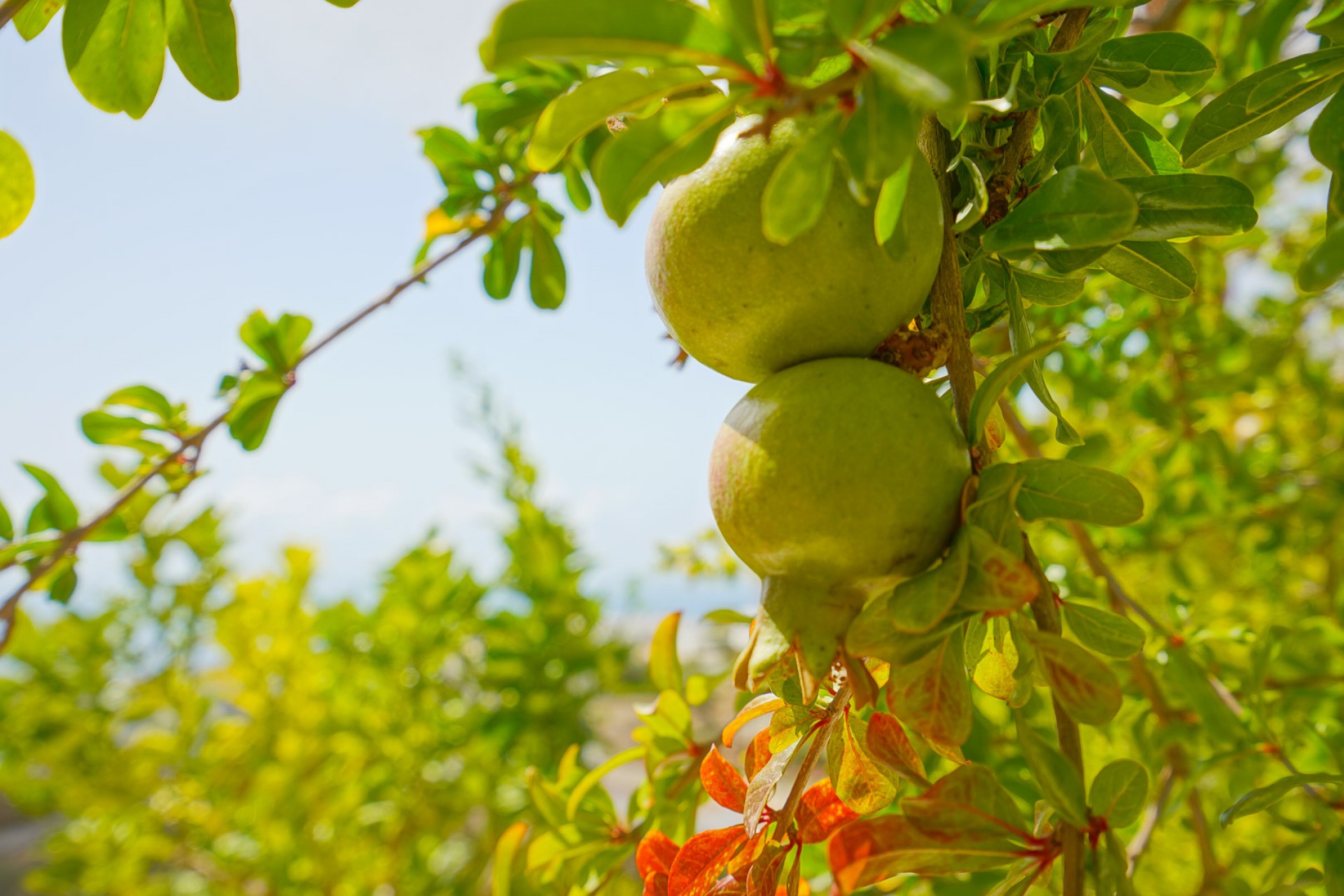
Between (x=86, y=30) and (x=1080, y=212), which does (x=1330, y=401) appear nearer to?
(x=1080, y=212)

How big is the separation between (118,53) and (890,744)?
22.2 inches

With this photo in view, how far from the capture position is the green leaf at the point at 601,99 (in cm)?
29

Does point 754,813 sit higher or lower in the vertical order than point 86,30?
lower

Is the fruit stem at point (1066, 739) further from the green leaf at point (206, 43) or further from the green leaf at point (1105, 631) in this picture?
the green leaf at point (206, 43)

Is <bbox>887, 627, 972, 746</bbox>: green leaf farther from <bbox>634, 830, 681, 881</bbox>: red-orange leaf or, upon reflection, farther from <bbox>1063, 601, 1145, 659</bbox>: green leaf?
<bbox>634, 830, 681, 881</bbox>: red-orange leaf

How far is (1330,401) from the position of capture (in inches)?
55.7

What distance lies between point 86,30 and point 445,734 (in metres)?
1.71

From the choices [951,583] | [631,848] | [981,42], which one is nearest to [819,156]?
[981,42]

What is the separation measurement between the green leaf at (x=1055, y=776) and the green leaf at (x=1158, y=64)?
A: 1.18 ft

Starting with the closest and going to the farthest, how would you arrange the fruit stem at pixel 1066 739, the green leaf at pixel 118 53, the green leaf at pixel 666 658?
the fruit stem at pixel 1066 739
the green leaf at pixel 118 53
the green leaf at pixel 666 658

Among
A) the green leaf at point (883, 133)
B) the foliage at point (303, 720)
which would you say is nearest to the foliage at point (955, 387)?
the green leaf at point (883, 133)

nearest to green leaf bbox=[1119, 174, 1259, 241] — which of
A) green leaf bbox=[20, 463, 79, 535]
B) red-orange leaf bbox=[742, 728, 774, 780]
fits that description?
red-orange leaf bbox=[742, 728, 774, 780]

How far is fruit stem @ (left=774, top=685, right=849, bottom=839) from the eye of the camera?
0.41 m

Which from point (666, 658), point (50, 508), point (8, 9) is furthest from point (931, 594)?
point (50, 508)
